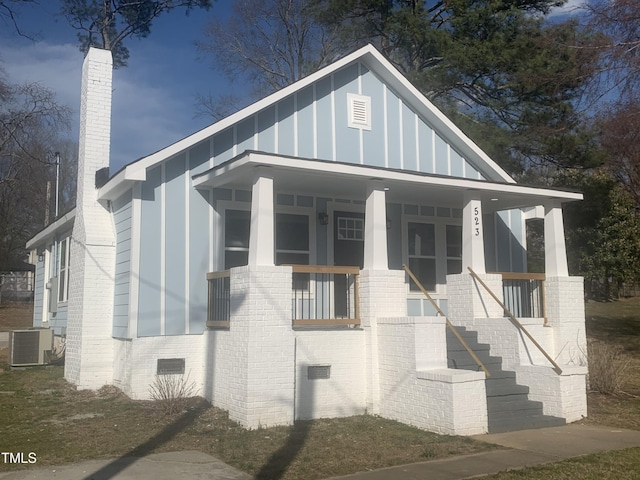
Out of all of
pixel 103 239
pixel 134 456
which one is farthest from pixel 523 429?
pixel 103 239

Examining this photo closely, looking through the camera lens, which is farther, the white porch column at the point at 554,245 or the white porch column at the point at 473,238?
the white porch column at the point at 554,245

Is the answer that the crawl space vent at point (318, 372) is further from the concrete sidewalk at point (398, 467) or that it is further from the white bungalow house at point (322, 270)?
the concrete sidewalk at point (398, 467)

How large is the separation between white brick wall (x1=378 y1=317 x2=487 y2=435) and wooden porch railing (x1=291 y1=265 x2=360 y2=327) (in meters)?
0.66

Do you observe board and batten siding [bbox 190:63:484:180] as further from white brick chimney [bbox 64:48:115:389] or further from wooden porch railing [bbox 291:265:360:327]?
white brick chimney [bbox 64:48:115:389]

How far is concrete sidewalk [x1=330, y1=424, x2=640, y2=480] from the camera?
667 cm

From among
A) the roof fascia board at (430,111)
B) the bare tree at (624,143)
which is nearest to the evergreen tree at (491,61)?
the bare tree at (624,143)

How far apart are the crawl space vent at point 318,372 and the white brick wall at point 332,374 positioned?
0.06 meters

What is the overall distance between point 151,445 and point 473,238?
673 centimetres

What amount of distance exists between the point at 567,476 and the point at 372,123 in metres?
7.83

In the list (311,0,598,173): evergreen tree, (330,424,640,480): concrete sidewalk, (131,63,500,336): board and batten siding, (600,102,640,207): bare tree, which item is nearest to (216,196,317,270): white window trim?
(131,63,500,336): board and batten siding

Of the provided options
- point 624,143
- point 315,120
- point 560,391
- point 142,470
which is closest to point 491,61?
point 624,143

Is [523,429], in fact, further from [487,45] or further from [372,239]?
[487,45]

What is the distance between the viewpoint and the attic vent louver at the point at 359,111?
12.5 meters

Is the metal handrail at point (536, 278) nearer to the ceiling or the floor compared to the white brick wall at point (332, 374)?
nearer to the ceiling
